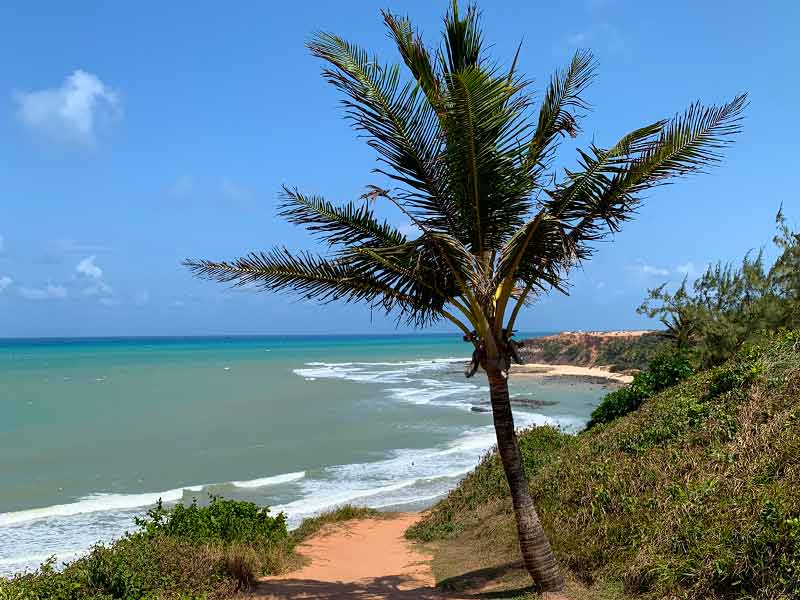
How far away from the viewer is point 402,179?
727 centimetres

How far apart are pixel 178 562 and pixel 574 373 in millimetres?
52298

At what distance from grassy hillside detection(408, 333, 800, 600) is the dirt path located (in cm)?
61

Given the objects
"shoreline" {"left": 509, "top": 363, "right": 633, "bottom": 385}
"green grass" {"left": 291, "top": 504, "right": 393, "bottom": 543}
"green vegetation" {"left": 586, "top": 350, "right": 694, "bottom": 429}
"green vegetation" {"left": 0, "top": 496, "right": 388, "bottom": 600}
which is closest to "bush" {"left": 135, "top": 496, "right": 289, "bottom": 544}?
"green vegetation" {"left": 0, "top": 496, "right": 388, "bottom": 600}

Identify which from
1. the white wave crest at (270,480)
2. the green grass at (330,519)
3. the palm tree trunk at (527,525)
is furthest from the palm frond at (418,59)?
the white wave crest at (270,480)

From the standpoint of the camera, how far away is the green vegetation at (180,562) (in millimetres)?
7535

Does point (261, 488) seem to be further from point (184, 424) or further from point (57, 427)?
point (57, 427)

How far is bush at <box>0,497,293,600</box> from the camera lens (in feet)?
24.7

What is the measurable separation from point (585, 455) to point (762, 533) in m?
5.47

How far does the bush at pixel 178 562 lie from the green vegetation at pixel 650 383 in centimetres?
924

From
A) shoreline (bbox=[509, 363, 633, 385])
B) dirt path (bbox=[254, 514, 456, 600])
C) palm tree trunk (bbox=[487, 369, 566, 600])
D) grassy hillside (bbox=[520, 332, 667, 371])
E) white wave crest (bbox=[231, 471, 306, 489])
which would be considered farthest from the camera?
grassy hillside (bbox=[520, 332, 667, 371])

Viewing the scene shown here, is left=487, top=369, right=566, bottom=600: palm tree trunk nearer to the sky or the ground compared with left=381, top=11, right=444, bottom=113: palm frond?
nearer to the ground

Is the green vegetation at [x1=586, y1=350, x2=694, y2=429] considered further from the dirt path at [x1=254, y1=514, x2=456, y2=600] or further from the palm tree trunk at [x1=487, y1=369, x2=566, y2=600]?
the palm tree trunk at [x1=487, y1=369, x2=566, y2=600]

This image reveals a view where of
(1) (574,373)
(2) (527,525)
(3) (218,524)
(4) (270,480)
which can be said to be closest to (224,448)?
(4) (270,480)

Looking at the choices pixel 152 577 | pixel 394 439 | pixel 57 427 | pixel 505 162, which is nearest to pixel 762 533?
pixel 505 162
